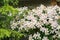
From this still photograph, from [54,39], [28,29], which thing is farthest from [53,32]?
[28,29]

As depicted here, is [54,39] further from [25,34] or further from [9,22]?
[9,22]

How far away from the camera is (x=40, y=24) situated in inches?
196

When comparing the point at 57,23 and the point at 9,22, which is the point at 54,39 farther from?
the point at 9,22

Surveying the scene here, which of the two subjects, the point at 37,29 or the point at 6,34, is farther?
the point at 37,29

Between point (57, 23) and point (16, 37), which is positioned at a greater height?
point (57, 23)

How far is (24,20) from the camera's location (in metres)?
5.17

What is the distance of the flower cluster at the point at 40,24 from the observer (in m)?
4.97

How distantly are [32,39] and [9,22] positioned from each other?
0.58 metres

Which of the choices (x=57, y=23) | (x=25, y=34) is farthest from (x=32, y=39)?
(x=57, y=23)

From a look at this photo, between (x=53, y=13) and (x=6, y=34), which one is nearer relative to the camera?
(x=6, y=34)

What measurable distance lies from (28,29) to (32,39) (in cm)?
21

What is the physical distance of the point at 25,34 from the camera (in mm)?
5109

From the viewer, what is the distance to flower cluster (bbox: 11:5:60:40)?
196 inches

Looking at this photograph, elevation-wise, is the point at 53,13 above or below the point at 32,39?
above
